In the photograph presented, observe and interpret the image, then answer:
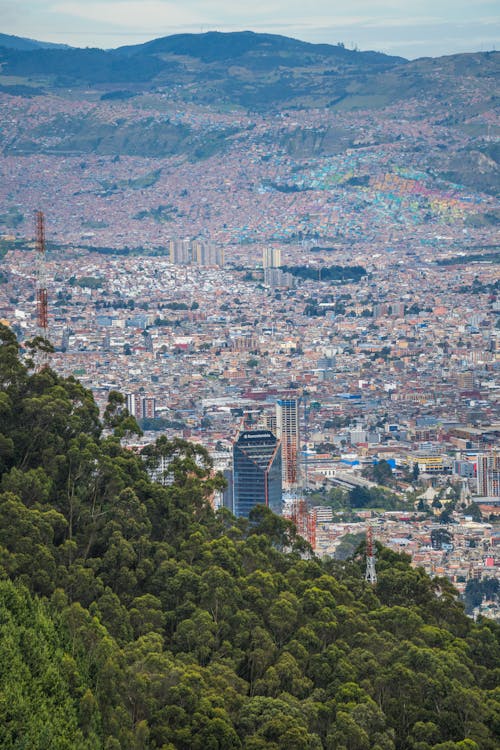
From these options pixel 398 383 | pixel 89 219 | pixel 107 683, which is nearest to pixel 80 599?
pixel 107 683

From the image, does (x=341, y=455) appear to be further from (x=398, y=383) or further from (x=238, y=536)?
(x=238, y=536)

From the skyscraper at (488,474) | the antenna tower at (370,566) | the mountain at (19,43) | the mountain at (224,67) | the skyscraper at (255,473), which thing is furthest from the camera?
the mountain at (19,43)

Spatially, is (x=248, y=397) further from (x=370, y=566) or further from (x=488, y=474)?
(x=370, y=566)

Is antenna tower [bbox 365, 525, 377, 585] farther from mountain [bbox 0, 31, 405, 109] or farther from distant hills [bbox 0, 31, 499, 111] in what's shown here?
mountain [bbox 0, 31, 405, 109]

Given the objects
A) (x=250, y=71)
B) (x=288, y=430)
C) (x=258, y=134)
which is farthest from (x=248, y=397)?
(x=250, y=71)

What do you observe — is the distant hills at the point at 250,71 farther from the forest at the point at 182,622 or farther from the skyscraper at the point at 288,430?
the forest at the point at 182,622

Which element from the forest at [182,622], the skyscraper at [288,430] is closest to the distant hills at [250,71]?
the skyscraper at [288,430]

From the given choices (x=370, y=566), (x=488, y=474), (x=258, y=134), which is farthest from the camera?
(x=258, y=134)
